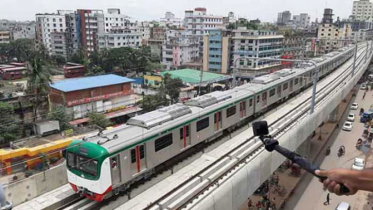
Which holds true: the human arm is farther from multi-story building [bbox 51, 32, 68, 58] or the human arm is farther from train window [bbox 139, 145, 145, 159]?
multi-story building [bbox 51, 32, 68, 58]

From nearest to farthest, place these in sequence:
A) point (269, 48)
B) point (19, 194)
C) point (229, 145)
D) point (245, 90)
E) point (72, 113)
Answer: point (19, 194) → point (229, 145) → point (245, 90) → point (72, 113) → point (269, 48)

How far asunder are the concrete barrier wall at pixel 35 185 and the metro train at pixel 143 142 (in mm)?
1229

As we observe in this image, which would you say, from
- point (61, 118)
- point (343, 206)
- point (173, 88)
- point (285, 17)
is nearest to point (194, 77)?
point (173, 88)

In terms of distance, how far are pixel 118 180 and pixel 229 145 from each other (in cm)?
635

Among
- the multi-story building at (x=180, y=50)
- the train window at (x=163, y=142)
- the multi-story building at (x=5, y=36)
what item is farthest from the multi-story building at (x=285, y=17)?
the train window at (x=163, y=142)

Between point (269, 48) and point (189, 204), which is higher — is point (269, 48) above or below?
above

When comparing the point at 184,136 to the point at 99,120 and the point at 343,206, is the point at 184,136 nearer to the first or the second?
the point at 343,206

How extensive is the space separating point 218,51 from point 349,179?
55446mm

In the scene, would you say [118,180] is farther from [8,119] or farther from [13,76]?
[13,76]

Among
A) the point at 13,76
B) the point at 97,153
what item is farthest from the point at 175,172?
the point at 13,76

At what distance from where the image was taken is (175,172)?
11.6 metres

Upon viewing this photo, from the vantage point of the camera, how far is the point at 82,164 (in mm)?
9539

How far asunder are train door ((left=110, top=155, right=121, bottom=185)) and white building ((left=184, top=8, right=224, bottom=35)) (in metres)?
68.6

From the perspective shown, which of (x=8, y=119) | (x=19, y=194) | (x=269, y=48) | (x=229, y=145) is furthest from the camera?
(x=269, y=48)
